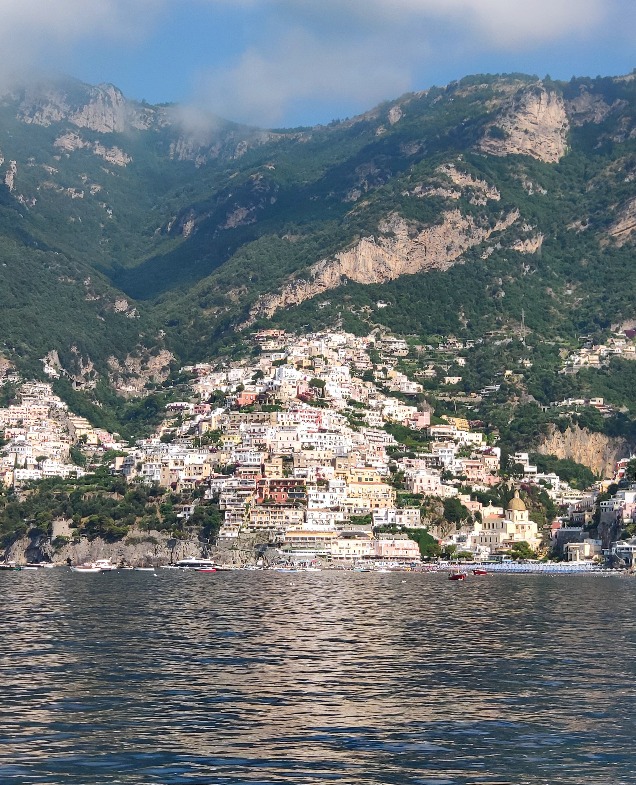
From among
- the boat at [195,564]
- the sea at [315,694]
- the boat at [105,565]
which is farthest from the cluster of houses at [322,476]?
the sea at [315,694]

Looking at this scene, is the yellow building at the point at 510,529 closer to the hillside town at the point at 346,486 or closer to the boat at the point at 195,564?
the hillside town at the point at 346,486

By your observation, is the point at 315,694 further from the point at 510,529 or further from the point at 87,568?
the point at 510,529

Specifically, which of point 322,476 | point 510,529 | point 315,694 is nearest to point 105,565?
point 322,476

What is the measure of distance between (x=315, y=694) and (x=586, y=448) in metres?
156

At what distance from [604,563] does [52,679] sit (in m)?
115

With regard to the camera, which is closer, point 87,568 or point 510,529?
point 87,568

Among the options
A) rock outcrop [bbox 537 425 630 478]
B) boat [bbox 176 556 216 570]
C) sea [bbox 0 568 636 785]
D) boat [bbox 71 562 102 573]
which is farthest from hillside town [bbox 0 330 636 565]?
sea [bbox 0 568 636 785]

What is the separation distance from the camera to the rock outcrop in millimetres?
196500

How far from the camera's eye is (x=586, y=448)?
Answer: 198 meters

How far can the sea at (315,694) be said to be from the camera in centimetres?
3550

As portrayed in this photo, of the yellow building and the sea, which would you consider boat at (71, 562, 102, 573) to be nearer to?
the yellow building

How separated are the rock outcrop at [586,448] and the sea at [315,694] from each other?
112m

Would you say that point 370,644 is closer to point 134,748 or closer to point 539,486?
point 134,748

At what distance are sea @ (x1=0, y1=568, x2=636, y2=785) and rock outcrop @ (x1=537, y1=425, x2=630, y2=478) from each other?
112m
